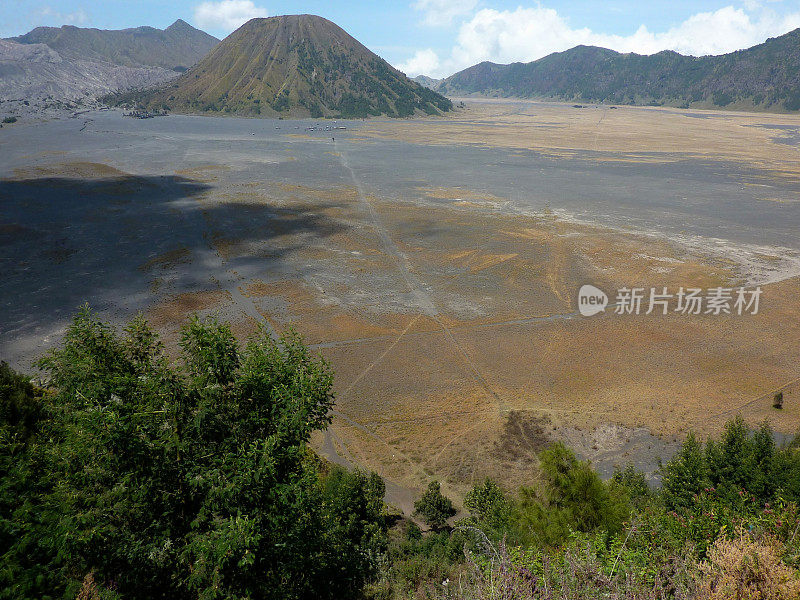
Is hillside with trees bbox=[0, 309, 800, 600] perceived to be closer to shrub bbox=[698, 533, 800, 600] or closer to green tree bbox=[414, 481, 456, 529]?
shrub bbox=[698, 533, 800, 600]

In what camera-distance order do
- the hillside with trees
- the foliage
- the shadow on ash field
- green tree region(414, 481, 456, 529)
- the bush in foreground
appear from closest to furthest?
the hillside with trees, the bush in foreground, the foliage, green tree region(414, 481, 456, 529), the shadow on ash field

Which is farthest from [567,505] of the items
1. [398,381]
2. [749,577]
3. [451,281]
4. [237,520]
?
[451,281]

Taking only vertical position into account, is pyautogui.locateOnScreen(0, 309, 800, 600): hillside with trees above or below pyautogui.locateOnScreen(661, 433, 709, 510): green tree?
above

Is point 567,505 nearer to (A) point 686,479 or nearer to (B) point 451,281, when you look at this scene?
(A) point 686,479

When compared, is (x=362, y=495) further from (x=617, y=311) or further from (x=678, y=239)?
(x=678, y=239)

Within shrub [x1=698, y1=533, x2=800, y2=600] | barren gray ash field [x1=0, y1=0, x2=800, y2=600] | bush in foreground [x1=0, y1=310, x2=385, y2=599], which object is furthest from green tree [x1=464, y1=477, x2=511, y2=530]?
shrub [x1=698, y1=533, x2=800, y2=600]

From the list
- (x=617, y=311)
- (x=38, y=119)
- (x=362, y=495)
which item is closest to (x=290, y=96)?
(x=38, y=119)

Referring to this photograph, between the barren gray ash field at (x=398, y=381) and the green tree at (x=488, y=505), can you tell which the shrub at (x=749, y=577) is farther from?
the green tree at (x=488, y=505)

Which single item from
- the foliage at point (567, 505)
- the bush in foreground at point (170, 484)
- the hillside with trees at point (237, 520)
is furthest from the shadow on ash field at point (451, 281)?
the bush in foreground at point (170, 484)
